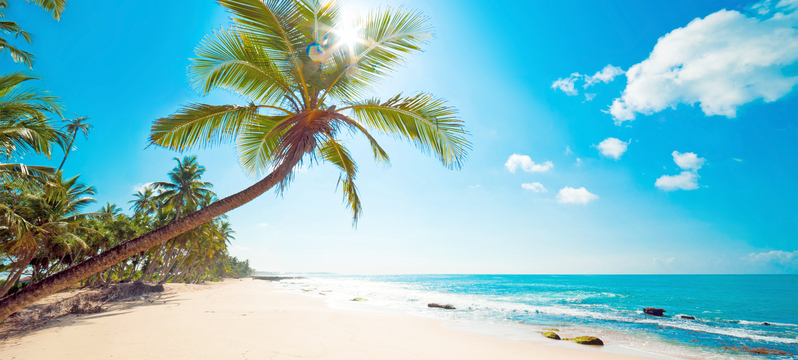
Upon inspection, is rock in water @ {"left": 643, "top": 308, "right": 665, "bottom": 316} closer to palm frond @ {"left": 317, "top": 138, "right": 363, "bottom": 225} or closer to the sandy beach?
the sandy beach

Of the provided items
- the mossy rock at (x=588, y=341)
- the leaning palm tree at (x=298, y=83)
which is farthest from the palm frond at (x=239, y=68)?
the mossy rock at (x=588, y=341)

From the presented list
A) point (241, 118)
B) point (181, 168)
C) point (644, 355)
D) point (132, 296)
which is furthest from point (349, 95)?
point (181, 168)

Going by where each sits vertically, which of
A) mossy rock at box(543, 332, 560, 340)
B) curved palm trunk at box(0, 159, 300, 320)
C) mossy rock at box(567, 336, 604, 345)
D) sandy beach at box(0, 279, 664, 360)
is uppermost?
curved palm trunk at box(0, 159, 300, 320)

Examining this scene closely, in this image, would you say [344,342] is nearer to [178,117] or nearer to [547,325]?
[178,117]

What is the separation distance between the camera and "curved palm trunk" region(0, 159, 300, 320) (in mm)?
2328

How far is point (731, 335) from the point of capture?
1298cm

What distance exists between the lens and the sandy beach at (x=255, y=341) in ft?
20.4

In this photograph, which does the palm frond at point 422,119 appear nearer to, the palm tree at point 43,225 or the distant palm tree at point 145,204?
the palm tree at point 43,225

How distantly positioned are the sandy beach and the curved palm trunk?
170 inches

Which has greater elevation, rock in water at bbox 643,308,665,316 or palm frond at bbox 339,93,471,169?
palm frond at bbox 339,93,471,169

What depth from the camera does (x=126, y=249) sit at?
261cm

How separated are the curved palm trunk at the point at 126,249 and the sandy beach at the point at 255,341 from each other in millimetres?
4318

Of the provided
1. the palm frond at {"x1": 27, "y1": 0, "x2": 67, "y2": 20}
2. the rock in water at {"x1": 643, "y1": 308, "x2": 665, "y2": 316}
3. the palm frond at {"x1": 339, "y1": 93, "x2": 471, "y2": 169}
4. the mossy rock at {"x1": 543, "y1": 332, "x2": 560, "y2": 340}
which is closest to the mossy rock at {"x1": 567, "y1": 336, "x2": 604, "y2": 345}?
the mossy rock at {"x1": 543, "y1": 332, "x2": 560, "y2": 340}

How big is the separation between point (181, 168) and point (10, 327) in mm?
16022
